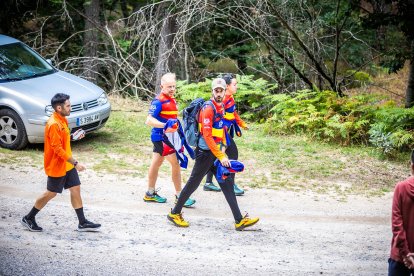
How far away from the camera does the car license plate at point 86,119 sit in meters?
10.6

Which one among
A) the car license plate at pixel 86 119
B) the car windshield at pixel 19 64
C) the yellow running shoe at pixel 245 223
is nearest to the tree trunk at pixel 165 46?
the car windshield at pixel 19 64

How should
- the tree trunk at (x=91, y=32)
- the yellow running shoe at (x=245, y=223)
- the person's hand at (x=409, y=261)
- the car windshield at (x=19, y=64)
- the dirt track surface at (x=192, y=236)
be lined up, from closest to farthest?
the person's hand at (x=409, y=261), the dirt track surface at (x=192, y=236), the yellow running shoe at (x=245, y=223), the car windshield at (x=19, y=64), the tree trunk at (x=91, y=32)

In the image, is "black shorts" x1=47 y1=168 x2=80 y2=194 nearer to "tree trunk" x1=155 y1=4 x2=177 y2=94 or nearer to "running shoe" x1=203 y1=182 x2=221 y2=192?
"running shoe" x1=203 y1=182 x2=221 y2=192

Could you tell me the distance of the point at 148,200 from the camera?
847 cm

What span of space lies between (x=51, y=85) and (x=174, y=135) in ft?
13.6

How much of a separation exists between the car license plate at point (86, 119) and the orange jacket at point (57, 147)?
3.84 metres

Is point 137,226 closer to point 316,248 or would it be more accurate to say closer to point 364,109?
point 316,248

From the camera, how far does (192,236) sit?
23.4 feet

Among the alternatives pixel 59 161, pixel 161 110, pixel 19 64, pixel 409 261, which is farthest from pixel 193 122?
pixel 19 64

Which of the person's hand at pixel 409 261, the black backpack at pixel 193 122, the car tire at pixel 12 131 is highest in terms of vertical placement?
the black backpack at pixel 193 122

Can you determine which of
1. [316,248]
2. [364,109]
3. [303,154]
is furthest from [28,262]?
[364,109]

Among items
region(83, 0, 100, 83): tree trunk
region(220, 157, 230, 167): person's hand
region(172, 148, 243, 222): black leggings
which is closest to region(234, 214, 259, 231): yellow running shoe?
region(172, 148, 243, 222): black leggings

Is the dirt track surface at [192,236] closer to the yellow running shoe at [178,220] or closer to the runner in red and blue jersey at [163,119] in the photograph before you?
the yellow running shoe at [178,220]

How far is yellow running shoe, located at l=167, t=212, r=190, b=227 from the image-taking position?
741 centimetres
